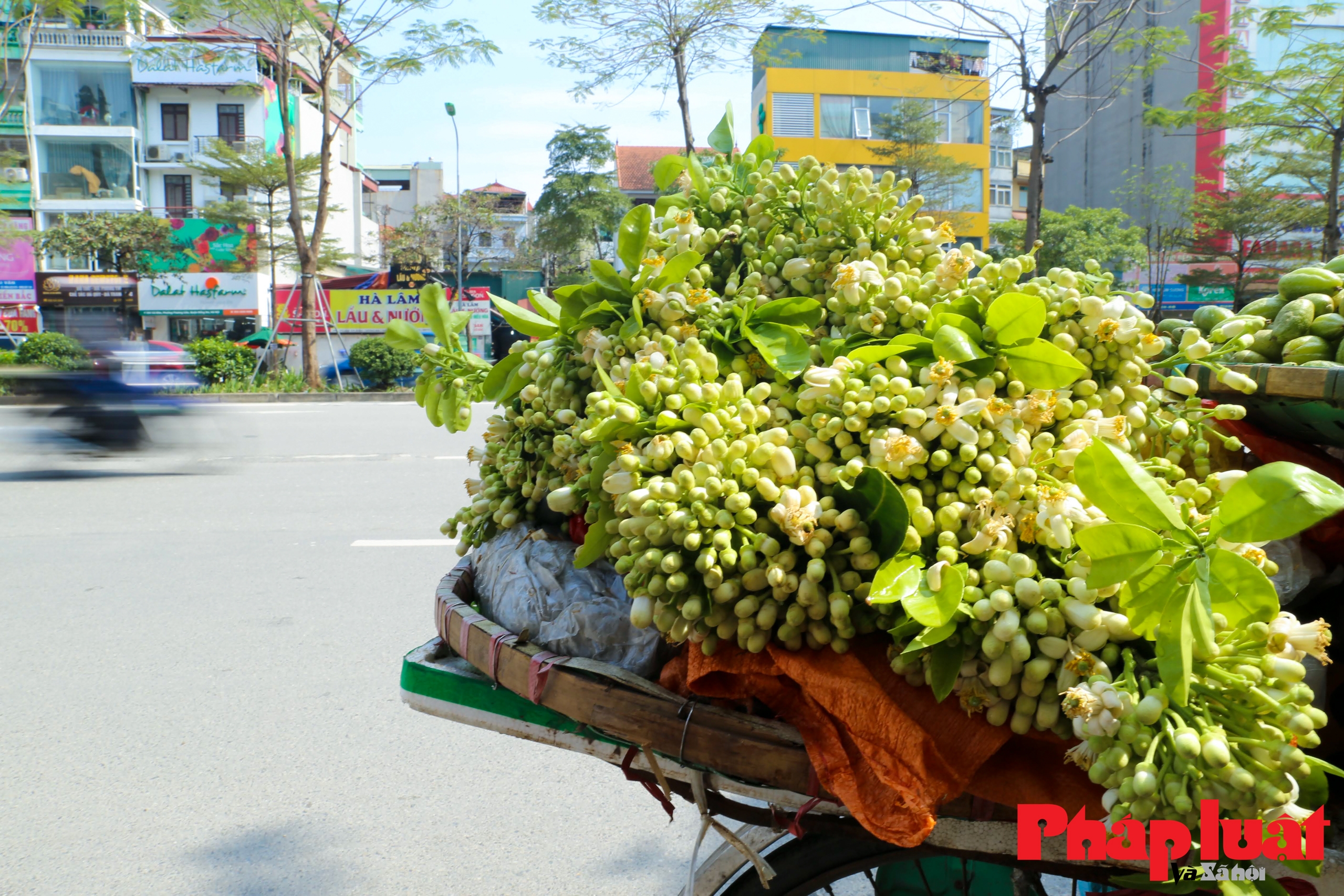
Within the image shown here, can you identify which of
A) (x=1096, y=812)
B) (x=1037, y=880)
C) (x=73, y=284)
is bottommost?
(x=1037, y=880)

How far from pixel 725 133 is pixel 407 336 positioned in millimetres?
610

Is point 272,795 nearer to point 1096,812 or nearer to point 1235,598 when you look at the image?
point 1096,812

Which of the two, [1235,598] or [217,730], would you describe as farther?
[217,730]

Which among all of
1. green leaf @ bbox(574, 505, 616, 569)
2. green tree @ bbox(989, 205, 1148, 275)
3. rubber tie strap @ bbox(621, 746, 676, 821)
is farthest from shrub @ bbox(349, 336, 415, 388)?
green tree @ bbox(989, 205, 1148, 275)

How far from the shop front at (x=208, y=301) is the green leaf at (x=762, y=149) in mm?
24947

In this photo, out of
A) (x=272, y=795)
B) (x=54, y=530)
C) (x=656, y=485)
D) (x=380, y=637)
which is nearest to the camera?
(x=656, y=485)

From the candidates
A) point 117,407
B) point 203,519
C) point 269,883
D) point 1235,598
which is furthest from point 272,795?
point 117,407

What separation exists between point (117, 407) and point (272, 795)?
18.4 ft

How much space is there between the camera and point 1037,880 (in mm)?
1319

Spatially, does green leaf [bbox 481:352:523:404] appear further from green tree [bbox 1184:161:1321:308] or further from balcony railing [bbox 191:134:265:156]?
balcony railing [bbox 191:134:265:156]

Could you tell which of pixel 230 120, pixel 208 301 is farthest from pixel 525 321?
pixel 230 120

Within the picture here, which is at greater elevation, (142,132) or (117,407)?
(142,132)

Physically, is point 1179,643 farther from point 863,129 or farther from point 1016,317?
point 863,129

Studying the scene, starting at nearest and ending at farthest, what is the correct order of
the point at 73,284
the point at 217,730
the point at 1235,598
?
the point at 1235,598
the point at 217,730
the point at 73,284
